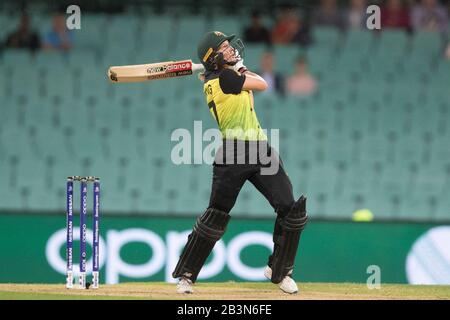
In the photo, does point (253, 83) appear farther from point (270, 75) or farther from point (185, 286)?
point (270, 75)

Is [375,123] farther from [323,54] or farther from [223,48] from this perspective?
[223,48]

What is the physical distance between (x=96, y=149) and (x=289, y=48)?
262cm

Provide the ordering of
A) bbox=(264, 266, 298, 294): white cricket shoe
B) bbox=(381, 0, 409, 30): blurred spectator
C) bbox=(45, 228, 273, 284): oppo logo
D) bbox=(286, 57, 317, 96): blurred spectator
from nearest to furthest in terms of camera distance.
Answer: bbox=(264, 266, 298, 294): white cricket shoe
bbox=(45, 228, 273, 284): oppo logo
bbox=(286, 57, 317, 96): blurred spectator
bbox=(381, 0, 409, 30): blurred spectator

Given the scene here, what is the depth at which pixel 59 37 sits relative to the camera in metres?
14.9

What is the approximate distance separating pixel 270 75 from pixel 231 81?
5715 millimetres

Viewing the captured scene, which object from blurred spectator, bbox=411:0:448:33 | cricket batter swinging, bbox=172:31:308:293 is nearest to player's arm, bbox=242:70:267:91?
cricket batter swinging, bbox=172:31:308:293

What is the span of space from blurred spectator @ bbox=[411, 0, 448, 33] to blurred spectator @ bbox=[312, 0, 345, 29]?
896 mm

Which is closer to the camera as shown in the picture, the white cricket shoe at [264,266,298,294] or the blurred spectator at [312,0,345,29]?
the white cricket shoe at [264,266,298,294]

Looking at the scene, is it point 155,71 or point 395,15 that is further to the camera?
point 395,15

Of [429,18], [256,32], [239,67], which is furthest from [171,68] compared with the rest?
[429,18]

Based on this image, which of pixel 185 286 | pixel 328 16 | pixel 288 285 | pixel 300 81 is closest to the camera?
pixel 185 286

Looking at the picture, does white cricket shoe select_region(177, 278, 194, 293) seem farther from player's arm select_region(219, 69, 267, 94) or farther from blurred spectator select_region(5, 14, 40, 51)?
blurred spectator select_region(5, 14, 40, 51)

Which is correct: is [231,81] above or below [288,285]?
above

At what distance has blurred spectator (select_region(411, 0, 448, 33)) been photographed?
599 inches
